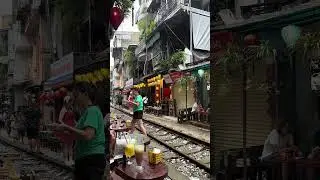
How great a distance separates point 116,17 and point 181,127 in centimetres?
58

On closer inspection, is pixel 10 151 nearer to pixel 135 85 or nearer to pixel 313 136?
pixel 135 85

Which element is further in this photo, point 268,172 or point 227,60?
point 227,60

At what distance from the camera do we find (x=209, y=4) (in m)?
1.50

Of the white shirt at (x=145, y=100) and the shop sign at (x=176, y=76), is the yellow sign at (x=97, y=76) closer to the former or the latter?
the white shirt at (x=145, y=100)

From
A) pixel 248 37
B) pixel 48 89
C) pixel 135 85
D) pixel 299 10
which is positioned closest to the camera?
pixel 299 10

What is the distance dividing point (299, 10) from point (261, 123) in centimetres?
40

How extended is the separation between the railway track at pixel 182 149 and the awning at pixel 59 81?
9.7 inches

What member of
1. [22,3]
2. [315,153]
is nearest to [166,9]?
[22,3]

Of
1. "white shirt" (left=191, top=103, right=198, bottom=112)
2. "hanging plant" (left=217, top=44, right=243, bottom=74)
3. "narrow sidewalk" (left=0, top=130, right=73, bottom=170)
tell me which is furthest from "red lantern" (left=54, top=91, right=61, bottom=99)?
"hanging plant" (left=217, top=44, right=243, bottom=74)

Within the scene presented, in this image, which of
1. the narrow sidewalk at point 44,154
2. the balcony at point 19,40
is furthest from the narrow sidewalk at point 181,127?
the balcony at point 19,40

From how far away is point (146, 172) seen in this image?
1.72 meters

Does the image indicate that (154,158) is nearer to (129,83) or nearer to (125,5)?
(129,83)

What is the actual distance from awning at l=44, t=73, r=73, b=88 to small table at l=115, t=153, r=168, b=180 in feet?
1.50

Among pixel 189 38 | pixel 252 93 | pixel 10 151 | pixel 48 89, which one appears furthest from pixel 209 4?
pixel 10 151
